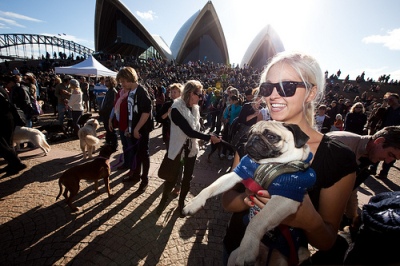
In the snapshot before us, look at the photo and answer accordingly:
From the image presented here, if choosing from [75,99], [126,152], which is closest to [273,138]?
[126,152]

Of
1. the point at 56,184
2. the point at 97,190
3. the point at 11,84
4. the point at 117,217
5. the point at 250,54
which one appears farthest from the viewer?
the point at 250,54

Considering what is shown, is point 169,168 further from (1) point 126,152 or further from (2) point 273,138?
(1) point 126,152

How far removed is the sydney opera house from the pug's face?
5235 centimetres

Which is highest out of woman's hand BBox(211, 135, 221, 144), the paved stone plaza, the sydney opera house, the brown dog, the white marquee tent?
the sydney opera house

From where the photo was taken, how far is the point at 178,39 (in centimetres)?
5134

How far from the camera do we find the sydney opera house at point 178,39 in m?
46.3

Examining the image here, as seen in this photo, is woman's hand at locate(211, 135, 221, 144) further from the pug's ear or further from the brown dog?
the brown dog

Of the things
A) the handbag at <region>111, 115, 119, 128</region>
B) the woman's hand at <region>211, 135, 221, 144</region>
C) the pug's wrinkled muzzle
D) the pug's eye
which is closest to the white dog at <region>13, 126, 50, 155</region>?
the handbag at <region>111, 115, 119, 128</region>

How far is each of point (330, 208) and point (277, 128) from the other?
1.90 feet

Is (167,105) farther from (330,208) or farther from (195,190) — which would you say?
(330,208)

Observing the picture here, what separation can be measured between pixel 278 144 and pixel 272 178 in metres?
0.23

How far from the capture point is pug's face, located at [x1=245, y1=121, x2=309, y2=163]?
126cm

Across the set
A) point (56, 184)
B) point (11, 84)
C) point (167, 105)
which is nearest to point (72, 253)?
point (56, 184)

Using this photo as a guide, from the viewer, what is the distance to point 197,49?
56.7m
